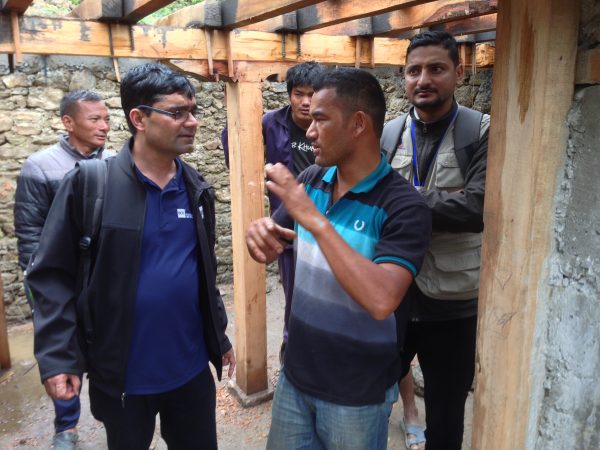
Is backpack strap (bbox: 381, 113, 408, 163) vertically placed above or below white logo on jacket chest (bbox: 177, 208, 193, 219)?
above

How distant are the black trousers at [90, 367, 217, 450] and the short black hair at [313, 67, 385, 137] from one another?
1289 mm

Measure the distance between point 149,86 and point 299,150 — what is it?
159cm

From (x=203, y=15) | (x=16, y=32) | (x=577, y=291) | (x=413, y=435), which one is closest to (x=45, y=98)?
(x=16, y=32)

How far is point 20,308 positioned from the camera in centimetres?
516

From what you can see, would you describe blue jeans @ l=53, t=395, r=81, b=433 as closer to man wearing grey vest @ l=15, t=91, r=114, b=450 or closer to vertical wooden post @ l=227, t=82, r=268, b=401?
man wearing grey vest @ l=15, t=91, r=114, b=450

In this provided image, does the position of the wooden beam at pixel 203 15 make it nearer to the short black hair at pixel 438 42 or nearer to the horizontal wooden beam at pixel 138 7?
the horizontal wooden beam at pixel 138 7

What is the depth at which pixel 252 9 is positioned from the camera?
9.34 feet

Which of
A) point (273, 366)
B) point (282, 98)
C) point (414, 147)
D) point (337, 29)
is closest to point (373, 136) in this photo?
point (414, 147)

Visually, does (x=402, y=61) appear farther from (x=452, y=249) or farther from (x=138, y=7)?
(x=452, y=249)

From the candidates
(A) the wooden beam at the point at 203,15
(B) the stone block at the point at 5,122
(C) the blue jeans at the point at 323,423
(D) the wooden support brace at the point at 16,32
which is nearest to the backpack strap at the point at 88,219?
(C) the blue jeans at the point at 323,423

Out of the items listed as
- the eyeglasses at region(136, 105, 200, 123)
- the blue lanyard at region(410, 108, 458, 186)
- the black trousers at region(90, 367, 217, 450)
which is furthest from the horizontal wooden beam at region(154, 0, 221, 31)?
the black trousers at region(90, 367, 217, 450)

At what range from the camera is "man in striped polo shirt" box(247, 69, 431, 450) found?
4.76ft

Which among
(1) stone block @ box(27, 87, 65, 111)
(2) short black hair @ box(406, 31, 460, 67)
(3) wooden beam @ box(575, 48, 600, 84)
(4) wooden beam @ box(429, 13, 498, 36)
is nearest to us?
(3) wooden beam @ box(575, 48, 600, 84)

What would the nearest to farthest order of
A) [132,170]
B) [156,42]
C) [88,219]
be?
[88,219]
[132,170]
[156,42]
